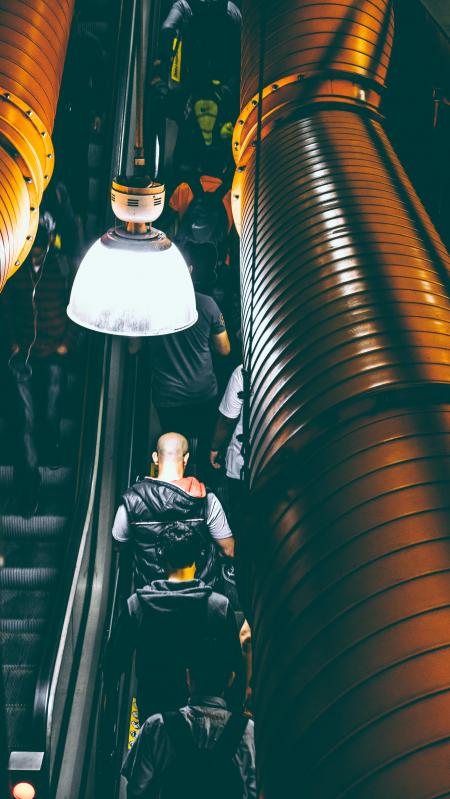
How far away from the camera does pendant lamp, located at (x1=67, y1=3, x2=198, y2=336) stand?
2.43 meters

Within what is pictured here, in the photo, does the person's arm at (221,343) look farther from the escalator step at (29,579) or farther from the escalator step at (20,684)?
the escalator step at (20,684)

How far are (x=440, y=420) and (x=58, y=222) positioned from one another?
369cm

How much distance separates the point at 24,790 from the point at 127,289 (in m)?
2.52

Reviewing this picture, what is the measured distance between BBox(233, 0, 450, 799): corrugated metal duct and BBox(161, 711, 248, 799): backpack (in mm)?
1387

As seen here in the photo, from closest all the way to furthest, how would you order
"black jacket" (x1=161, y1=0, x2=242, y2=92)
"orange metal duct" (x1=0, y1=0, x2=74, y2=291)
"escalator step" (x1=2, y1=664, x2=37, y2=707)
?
"orange metal duct" (x1=0, y1=0, x2=74, y2=291) → "escalator step" (x1=2, y1=664, x2=37, y2=707) → "black jacket" (x1=161, y1=0, x2=242, y2=92)

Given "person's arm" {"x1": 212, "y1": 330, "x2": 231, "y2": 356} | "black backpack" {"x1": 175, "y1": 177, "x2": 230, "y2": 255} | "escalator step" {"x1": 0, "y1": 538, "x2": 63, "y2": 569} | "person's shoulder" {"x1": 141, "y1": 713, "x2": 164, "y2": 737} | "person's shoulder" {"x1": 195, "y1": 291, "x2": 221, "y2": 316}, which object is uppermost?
"black backpack" {"x1": 175, "y1": 177, "x2": 230, "y2": 255}

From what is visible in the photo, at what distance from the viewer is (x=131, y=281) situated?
8.03 feet

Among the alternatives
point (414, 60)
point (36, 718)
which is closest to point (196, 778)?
point (36, 718)

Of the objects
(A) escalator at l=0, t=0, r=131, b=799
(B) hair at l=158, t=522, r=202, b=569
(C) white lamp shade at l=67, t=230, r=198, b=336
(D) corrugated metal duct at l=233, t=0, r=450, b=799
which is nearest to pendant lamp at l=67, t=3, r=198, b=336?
(C) white lamp shade at l=67, t=230, r=198, b=336

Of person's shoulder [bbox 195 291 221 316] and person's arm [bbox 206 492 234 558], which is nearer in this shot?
person's arm [bbox 206 492 234 558]

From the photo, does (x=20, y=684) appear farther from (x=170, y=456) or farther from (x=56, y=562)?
(x=170, y=456)

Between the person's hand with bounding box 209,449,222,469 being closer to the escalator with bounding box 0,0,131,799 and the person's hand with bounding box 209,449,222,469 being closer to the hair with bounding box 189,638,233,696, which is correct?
the escalator with bounding box 0,0,131,799

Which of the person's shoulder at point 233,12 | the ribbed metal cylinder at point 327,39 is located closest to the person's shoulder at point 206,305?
the ribbed metal cylinder at point 327,39

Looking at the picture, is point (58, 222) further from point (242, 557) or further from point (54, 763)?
point (242, 557)
